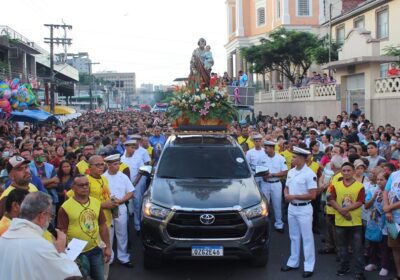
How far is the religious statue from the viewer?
11.8m

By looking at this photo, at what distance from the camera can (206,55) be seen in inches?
473

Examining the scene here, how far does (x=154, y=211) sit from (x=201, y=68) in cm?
576

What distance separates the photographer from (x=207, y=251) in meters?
6.50

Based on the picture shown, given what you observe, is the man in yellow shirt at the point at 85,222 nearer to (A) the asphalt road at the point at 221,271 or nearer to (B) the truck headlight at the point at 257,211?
(A) the asphalt road at the point at 221,271

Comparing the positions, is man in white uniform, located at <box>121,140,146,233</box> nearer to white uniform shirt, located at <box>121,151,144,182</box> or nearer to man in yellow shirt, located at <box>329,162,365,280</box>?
white uniform shirt, located at <box>121,151,144,182</box>

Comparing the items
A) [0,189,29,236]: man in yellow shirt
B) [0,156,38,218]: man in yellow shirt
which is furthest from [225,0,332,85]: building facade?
[0,189,29,236]: man in yellow shirt

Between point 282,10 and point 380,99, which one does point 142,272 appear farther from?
point 282,10

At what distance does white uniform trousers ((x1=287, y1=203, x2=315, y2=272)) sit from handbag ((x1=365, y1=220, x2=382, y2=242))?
82 cm

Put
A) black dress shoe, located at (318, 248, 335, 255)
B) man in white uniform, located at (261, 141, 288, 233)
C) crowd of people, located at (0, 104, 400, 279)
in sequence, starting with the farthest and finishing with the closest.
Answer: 1. man in white uniform, located at (261, 141, 288, 233)
2. black dress shoe, located at (318, 248, 335, 255)
3. crowd of people, located at (0, 104, 400, 279)

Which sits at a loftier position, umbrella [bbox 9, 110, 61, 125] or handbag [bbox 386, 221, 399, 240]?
umbrella [bbox 9, 110, 61, 125]

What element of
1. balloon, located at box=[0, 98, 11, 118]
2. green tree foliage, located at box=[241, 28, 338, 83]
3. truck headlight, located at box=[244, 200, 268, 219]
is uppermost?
green tree foliage, located at box=[241, 28, 338, 83]

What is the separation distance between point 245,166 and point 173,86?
4514 millimetres

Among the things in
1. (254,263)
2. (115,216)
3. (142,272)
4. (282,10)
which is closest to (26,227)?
(115,216)

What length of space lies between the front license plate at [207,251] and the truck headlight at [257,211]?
0.58 m
